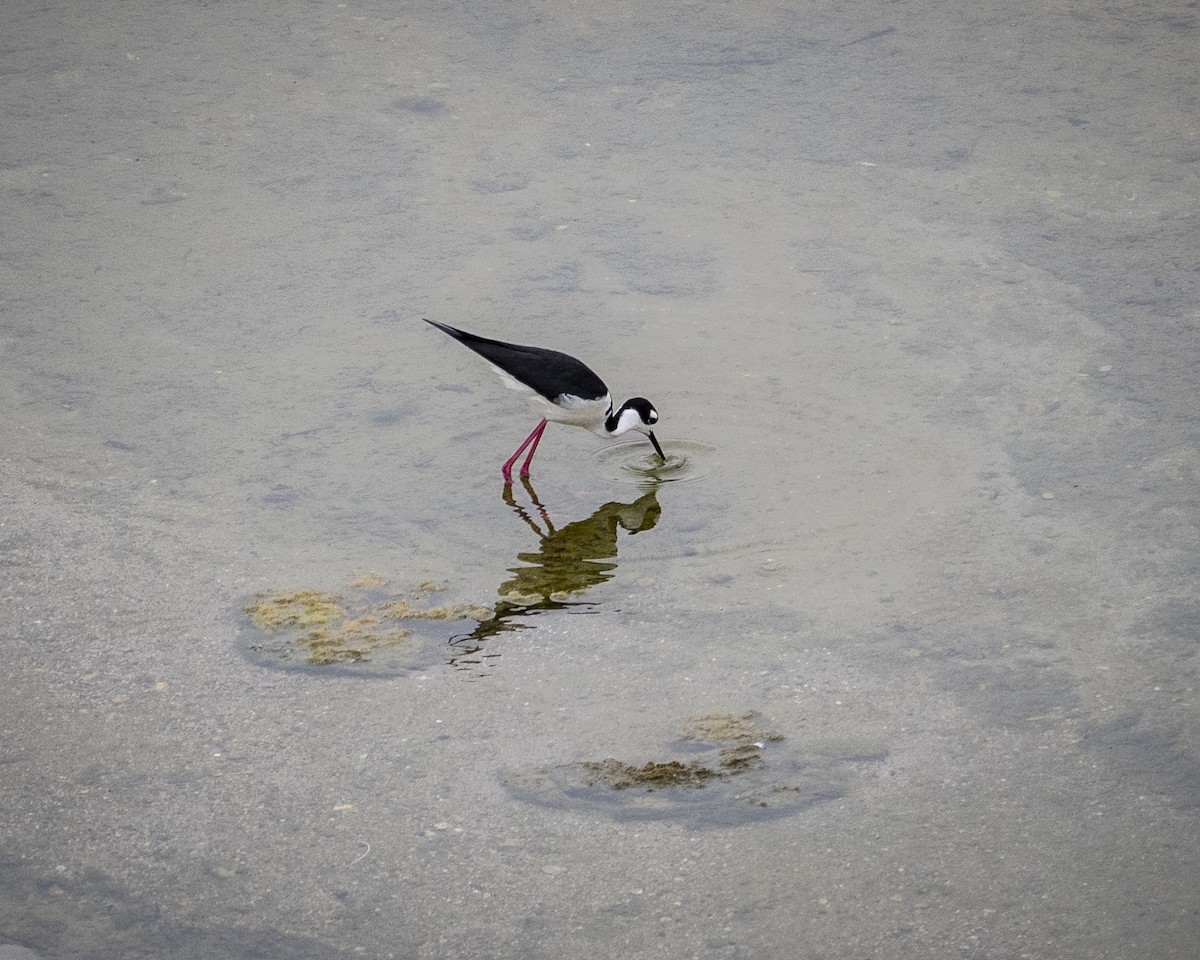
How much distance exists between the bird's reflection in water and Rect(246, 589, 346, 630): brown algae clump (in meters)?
0.55

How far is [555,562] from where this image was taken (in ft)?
20.2

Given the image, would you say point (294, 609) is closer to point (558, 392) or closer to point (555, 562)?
point (555, 562)

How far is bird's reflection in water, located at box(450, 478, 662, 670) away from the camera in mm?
5645

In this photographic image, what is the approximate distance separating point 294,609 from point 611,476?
5.93 ft

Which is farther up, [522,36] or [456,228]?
[522,36]

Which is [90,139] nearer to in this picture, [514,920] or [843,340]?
[843,340]

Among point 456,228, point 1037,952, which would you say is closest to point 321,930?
point 1037,952

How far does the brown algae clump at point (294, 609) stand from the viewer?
5.62m

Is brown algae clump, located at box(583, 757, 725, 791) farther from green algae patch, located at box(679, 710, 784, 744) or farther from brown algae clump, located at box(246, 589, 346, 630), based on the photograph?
brown algae clump, located at box(246, 589, 346, 630)

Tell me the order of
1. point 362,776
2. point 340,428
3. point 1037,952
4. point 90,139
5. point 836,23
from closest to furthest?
point 1037,952 → point 362,776 → point 340,428 → point 90,139 → point 836,23

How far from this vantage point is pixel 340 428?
6.95 m

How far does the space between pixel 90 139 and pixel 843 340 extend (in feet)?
18.0

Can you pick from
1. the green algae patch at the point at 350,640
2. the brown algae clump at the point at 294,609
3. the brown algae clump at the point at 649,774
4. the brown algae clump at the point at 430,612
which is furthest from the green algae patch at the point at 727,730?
the brown algae clump at the point at 294,609

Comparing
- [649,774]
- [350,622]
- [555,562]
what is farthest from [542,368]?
[649,774]
